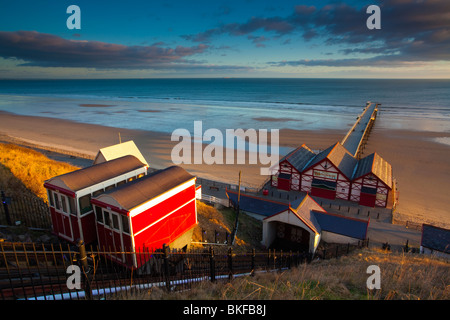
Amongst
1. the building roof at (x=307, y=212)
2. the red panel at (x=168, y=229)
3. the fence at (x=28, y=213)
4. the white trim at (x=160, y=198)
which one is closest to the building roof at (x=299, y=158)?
the building roof at (x=307, y=212)

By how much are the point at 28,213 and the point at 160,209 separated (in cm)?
787

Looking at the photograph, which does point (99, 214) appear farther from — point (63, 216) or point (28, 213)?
point (28, 213)

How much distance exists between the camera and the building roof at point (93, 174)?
12242 mm

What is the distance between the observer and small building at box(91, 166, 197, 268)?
11.4 meters

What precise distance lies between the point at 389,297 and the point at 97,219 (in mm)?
11972

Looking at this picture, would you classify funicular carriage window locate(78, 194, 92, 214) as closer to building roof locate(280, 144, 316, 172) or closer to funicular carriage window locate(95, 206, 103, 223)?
funicular carriage window locate(95, 206, 103, 223)

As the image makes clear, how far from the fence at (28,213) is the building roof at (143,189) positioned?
5047 mm

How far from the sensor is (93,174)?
44.4 ft

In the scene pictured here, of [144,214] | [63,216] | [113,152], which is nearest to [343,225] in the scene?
[144,214]

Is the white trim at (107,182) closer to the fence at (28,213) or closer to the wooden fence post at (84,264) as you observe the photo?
the fence at (28,213)

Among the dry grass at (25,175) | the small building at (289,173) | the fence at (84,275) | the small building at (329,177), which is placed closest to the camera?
the fence at (84,275)

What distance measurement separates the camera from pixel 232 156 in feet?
126
